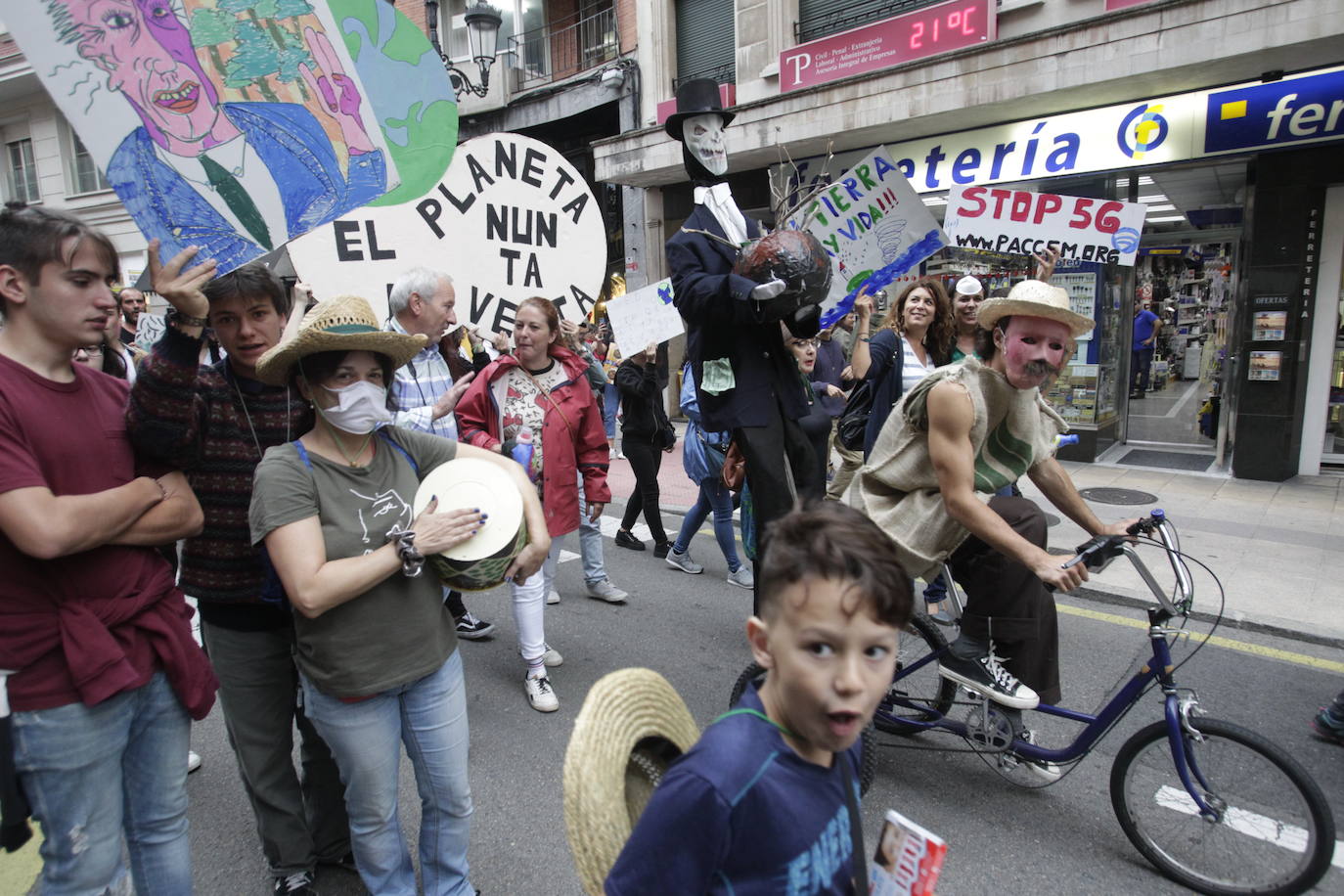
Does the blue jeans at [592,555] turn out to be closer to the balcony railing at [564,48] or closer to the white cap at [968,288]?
the white cap at [968,288]

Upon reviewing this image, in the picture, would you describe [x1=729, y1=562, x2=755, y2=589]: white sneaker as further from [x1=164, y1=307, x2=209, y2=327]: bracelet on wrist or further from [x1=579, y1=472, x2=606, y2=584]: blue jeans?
[x1=164, y1=307, x2=209, y2=327]: bracelet on wrist

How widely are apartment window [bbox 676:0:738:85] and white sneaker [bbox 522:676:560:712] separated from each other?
10.9 m

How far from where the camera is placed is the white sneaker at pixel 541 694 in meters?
3.89

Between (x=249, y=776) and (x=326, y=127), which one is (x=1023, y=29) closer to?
(x=326, y=127)

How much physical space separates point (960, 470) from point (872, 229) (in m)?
2.67

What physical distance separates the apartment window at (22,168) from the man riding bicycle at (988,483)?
23292 millimetres

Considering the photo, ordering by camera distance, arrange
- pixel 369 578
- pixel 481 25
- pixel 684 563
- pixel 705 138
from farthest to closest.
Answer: pixel 481 25
pixel 684 563
pixel 705 138
pixel 369 578

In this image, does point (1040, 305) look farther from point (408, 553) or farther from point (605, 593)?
point (605, 593)

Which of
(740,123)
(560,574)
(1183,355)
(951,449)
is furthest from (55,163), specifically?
(1183,355)

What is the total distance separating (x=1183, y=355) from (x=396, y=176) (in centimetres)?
1961

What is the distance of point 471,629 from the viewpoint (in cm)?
488

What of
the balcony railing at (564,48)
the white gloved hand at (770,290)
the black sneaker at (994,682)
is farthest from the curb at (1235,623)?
the balcony railing at (564,48)

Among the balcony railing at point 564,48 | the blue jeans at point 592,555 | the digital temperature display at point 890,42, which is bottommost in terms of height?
the blue jeans at point 592,555

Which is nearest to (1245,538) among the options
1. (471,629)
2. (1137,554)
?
(1137,554)
